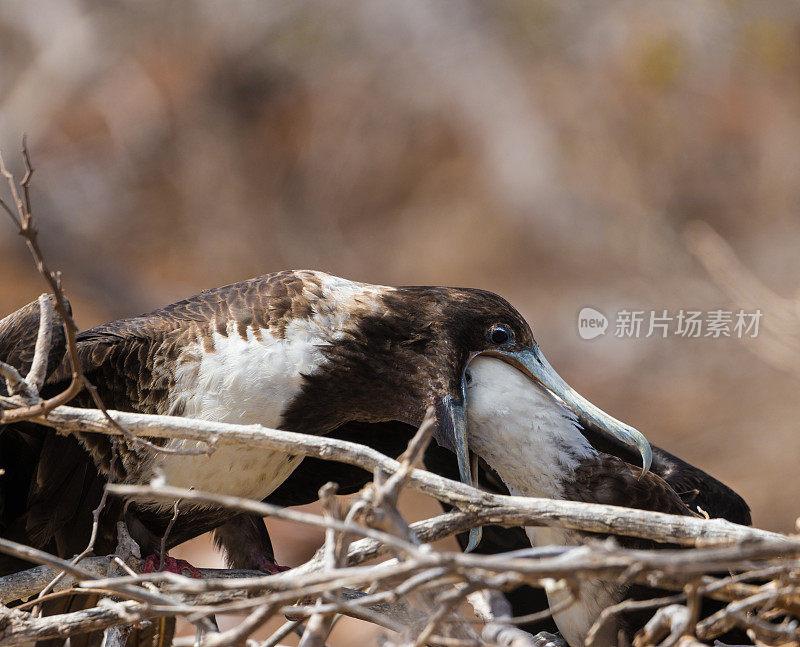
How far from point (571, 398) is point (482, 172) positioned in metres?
2.58

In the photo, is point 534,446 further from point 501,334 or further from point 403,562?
point 403,562

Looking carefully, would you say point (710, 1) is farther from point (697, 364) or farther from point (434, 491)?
point (434, 491)

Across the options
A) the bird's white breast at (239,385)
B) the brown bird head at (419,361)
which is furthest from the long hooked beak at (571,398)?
the bird's white breast at (239,385)

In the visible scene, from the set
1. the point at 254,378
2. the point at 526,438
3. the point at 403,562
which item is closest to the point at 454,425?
the point at 526,438

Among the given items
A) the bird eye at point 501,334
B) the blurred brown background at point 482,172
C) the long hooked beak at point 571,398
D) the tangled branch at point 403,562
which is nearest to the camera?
the tangled branch at point 403,562

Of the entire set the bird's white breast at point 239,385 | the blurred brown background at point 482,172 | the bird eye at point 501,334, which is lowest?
the bird's white breast at point 239,385

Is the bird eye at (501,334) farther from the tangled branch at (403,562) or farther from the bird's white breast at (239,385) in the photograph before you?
the tangled branch at (403,562)

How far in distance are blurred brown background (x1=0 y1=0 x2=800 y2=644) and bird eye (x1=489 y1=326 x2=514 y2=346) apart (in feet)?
7.94

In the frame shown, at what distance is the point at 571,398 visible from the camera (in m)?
1.70

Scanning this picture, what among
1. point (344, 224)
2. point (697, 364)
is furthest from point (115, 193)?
point (697, 364)

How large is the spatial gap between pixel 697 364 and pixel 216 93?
88.7 inches

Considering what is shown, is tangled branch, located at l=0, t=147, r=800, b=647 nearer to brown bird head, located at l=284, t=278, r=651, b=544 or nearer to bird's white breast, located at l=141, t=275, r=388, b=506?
bird's white breast, located at l=141, t=275, r=388, b=506

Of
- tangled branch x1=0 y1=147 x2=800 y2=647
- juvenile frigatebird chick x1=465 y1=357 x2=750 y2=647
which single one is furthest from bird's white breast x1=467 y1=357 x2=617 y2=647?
tangled branch x1=0 y1=147 x2=800 y2=647

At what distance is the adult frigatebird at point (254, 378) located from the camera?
5.38 feet
